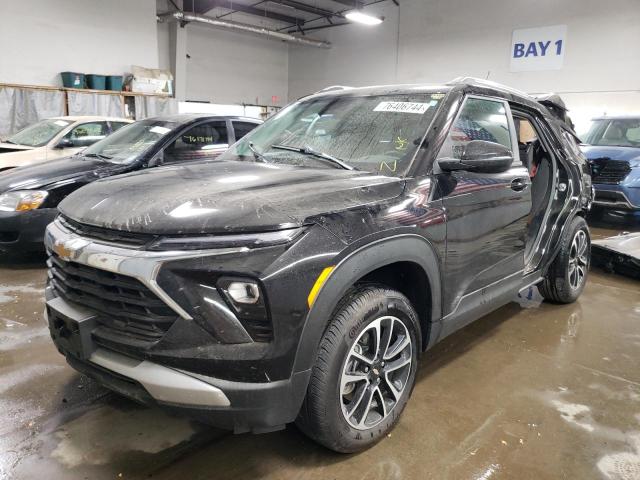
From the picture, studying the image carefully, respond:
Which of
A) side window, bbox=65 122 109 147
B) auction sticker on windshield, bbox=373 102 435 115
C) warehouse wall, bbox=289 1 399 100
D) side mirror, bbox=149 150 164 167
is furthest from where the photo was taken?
warehouse wall, bbox=289 1 399 100

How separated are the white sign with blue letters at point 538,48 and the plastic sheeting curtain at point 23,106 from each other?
12400 millimetres

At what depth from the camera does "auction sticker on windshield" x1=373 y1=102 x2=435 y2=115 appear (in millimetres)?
2517

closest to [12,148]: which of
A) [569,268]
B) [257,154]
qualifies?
[257,154]

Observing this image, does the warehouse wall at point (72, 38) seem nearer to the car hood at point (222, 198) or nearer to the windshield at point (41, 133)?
the windshield at point (41, 133)

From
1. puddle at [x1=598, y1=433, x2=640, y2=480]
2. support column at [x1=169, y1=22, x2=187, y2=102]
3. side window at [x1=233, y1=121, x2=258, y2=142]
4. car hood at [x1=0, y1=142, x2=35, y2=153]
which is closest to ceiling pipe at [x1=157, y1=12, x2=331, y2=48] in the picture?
support column at [x1=169, y1=22, x2=187, y2=102]

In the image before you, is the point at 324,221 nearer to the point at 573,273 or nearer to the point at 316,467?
the point at 316,467

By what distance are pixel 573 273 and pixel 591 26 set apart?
11654mm

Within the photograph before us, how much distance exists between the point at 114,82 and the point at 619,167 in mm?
10975

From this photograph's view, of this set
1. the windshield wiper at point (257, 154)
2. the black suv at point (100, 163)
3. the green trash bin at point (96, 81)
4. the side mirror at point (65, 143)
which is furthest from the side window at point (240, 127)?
the green trash bin at point (96, 81)

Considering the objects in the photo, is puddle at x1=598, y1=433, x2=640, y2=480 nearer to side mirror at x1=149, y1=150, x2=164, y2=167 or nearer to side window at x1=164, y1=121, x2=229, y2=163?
side window at x1=164, y1=121, x2=229, y2=163

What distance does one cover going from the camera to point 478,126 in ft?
8.95

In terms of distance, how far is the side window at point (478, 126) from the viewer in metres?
2.45

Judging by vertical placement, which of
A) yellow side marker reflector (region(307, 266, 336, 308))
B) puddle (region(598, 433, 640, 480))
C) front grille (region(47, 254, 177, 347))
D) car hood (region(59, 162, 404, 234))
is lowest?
puddle (region(598, 433, 640, 480))

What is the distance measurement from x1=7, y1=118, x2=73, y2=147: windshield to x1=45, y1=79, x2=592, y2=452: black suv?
5216 millimetres
